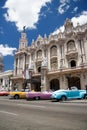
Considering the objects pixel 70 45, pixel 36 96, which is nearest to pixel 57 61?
pixel 70 45

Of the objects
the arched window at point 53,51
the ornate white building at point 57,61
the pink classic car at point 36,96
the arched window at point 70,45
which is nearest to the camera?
the pink classic car at point 36,96

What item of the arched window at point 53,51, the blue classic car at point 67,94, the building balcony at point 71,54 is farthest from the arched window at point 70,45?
the blue classic car at point 67,94

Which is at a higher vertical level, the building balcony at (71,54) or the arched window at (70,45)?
the arched window at (70,45)

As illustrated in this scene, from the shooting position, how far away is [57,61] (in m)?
42.0

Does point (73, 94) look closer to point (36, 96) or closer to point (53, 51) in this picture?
point (36, 96)

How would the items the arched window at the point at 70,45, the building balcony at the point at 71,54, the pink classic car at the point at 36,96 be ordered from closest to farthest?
the pink classic car at the point at 36,96 < the building balcony at the point at 71,54 < the arched window at the point at 70,45

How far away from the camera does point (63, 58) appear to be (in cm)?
4103

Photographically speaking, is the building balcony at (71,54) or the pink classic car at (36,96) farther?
the building balcony at (71,54)

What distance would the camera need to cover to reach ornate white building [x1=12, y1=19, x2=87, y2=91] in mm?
37438

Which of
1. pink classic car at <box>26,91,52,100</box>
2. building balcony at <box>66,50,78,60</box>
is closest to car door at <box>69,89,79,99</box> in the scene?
pink classic car at <box>26,91,52,100</box>

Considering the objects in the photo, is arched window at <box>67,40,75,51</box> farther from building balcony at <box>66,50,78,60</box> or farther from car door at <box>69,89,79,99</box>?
car door at <box>69,89,79,99</box>

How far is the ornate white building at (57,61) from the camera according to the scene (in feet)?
123

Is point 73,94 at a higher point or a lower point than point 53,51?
lower

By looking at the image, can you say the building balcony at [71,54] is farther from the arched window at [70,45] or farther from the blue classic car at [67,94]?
the blue classic car at [67,94]
